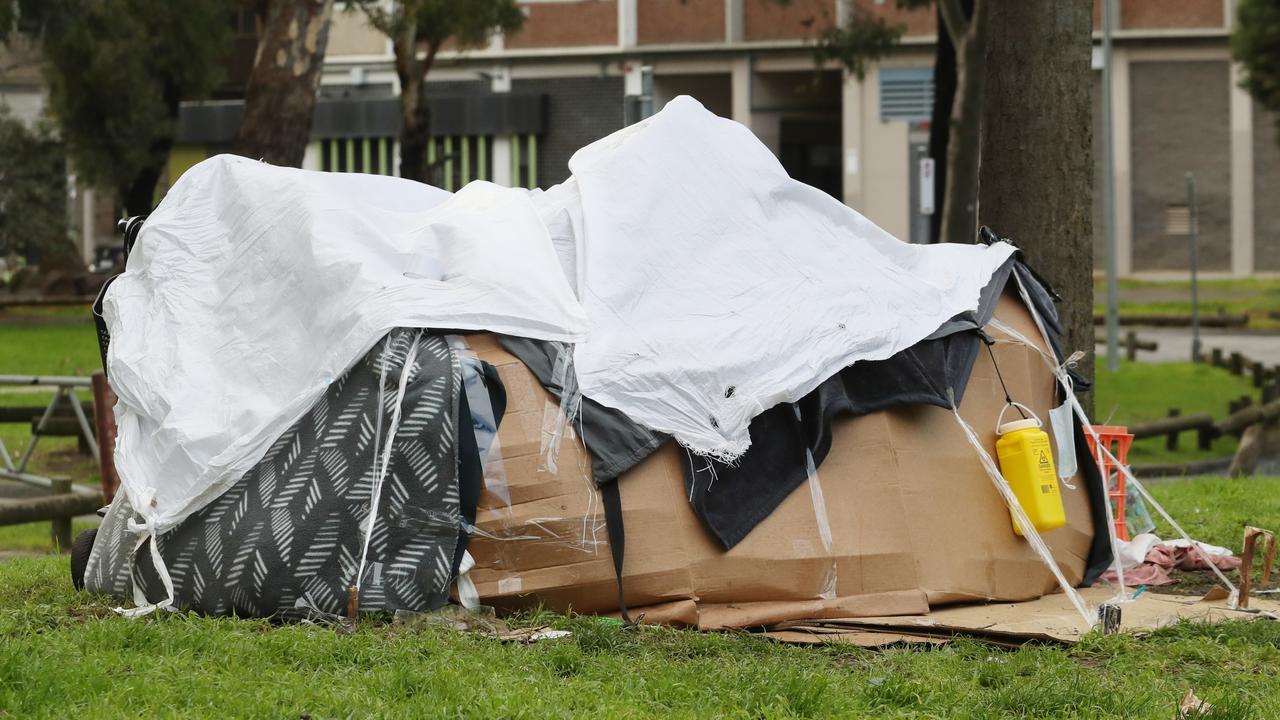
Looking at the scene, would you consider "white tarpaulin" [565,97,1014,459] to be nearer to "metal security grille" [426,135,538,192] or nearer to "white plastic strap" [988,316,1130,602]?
"white plastic strap" [988,316,1130,602]

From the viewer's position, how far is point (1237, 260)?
127 feet

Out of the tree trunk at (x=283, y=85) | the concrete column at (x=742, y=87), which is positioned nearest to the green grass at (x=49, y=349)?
the tree trunk at (x=283, y=85)

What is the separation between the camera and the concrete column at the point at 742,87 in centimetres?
3931

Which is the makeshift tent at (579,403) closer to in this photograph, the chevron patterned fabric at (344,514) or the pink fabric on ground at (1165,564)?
the chevron patterned fabric at (344,514)

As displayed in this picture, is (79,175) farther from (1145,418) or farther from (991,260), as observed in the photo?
(991,260)

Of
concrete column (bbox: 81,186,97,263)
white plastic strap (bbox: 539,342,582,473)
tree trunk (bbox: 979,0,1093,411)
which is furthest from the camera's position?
concrete column (bbox: 81,186,97,263)

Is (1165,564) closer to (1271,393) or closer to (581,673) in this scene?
(581,673)

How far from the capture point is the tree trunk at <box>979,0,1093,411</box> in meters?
8.32

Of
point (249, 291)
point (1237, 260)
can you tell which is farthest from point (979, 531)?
point (1237, 260)

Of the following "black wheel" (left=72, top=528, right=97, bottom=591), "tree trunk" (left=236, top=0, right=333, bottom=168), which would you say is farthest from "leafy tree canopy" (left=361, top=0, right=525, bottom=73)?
"black wheel" (left=72, top=528, right=97, bottom=591)

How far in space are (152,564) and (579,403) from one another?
66.5 inches

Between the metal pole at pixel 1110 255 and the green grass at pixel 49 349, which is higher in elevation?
the metal pole at pixel 1110 255

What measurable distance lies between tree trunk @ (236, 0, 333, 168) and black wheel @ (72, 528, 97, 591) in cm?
824

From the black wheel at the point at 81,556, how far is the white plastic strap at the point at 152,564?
471mm
